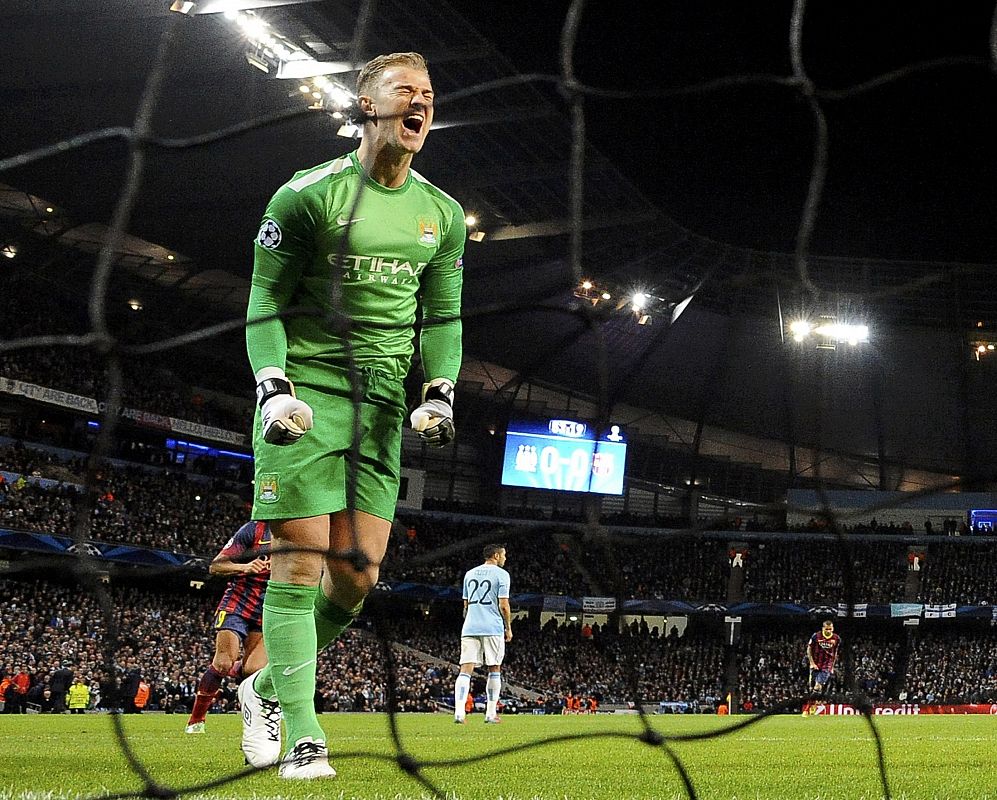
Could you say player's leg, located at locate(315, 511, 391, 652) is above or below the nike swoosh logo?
above

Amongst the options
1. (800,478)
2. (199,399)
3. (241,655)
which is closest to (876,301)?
(800,478)

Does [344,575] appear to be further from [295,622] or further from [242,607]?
[242,607]

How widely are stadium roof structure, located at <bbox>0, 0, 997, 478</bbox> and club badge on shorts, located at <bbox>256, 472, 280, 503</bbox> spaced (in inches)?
463

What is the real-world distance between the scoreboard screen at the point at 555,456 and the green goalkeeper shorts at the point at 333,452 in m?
30.3

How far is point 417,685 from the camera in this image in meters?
28.6

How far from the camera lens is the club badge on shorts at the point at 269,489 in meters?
3.71

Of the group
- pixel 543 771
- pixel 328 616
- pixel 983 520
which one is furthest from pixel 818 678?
pixel 983 520

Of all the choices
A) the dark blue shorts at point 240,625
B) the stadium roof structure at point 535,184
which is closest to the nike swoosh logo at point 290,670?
the dark blue shorts at point 240,625

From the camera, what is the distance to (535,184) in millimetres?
27828

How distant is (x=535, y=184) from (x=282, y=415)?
82.1 feet

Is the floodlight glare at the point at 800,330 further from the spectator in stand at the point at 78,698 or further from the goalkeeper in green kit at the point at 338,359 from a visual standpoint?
the spectator in stand at the point at 78,698

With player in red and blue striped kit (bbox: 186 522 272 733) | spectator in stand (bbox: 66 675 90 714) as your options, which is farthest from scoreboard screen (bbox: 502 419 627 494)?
player in red and blue striped kit (bbox: 186 522 272 733)

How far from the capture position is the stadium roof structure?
2102 cm

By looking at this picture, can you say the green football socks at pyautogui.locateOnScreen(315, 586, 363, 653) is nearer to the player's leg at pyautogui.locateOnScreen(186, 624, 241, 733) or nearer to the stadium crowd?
the player's leg at pyautogui.locateOnScreen(186, 624, 241, 733)
